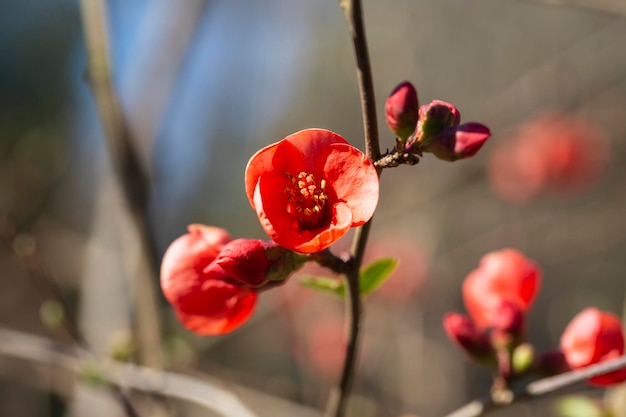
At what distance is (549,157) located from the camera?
4.72m

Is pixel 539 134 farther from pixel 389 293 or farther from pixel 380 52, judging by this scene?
pixel 389 293

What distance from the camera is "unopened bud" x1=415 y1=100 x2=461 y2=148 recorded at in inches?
39.3

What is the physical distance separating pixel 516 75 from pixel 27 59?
8.16 metres

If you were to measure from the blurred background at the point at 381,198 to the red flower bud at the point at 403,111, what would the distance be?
4.92 ft

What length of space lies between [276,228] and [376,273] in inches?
12.1

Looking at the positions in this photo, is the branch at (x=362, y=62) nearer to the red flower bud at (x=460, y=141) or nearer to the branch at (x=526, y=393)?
the red flower bud at (x=460, y=141)

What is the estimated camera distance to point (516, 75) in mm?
5801

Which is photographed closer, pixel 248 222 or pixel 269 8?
pixel 269 8

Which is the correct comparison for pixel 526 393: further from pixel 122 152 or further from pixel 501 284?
pixel 122 152

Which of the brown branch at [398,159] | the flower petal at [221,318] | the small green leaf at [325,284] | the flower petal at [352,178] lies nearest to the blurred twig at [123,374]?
the flower petal at [221,318]

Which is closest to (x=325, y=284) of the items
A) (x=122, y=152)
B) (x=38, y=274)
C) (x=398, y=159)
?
(x=398, y=159)

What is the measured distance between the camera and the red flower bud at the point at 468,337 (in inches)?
56.0

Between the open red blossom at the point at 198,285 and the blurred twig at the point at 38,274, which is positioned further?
the blurred twig at the point at 38,274

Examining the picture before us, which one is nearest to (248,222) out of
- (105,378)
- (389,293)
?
(389,293)
